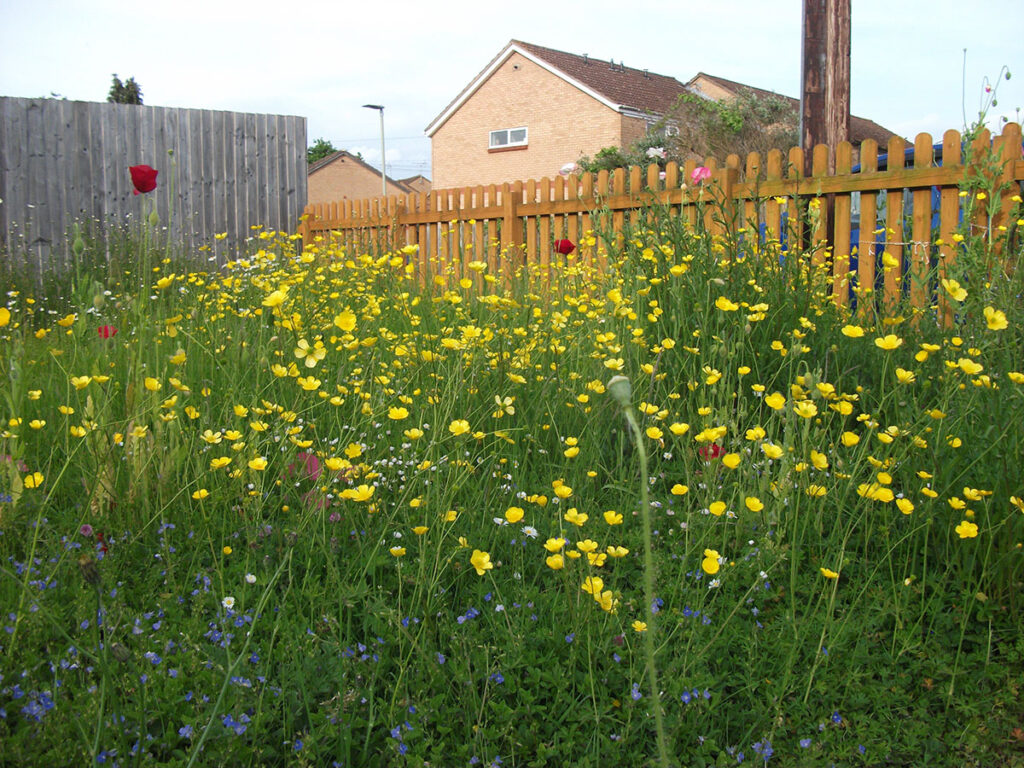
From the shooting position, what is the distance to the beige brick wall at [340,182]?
43.3 meters

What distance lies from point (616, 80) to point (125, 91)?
67.0 feet

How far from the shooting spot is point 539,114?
27.1 metres

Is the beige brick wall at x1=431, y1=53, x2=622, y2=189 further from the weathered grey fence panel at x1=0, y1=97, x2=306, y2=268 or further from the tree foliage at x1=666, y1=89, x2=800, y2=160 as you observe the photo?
the weathered grey fence panel at x1=0, y1=97, x2=306, y2=268

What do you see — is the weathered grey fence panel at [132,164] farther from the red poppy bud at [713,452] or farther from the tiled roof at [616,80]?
the tiled roof at [616,80]

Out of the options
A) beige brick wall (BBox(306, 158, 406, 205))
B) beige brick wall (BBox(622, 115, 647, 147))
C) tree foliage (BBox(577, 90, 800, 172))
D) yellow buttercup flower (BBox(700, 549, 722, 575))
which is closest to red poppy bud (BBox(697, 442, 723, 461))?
yellow buttercup flower (BBox(700, 549, 722, 575))

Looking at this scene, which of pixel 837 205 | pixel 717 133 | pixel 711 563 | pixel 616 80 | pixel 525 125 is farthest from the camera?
pixel 616 80

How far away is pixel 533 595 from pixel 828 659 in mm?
621

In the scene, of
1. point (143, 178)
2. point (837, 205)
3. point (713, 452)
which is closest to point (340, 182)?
point (837, 205)

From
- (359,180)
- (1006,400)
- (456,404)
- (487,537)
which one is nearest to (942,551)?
(1006,400)

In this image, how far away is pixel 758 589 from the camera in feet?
6.00

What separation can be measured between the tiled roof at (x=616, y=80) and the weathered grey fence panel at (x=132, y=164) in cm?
1745

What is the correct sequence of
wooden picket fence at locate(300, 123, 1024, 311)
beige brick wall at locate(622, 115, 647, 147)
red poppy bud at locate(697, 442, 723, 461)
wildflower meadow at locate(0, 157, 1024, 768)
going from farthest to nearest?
beige brick wall at locate(622, 115, 647, 147), wooden picket fence at locate(300, 123, 1024, 311), red poppy bud at locate(697, 442, 723, 461), wildflower meadow at locate(0, 157, 1024, 768)

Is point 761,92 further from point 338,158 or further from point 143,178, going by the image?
point 143,178

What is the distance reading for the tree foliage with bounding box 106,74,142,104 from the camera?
32750mm
